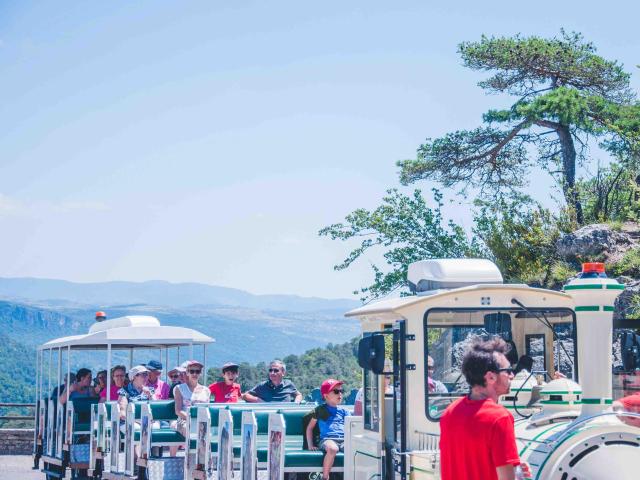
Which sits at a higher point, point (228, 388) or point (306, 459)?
point (228, 388)

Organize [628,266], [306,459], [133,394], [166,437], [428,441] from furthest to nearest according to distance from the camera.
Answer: [628,266] < [133,394] < [166,437] < [306,459] < [428,441]

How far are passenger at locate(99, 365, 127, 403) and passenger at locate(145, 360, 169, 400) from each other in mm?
414

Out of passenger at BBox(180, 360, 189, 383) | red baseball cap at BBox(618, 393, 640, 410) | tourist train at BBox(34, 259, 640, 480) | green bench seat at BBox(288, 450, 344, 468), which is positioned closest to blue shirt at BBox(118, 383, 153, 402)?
passenger at BBox(180, 360, 189, 383)

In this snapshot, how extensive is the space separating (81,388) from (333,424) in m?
8.23

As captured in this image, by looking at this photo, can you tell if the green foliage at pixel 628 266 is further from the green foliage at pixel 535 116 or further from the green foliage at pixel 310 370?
the green foliage at pixel 310 370

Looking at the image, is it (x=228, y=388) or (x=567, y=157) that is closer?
(x=228, y=388)

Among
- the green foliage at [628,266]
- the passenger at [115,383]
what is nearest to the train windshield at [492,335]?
the passenger at [115,383]

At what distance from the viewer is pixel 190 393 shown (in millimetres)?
14219

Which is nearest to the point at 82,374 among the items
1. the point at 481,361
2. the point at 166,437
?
the point at 166,437

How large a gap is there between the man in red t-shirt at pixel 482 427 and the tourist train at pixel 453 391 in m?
1.11

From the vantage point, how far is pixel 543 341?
8211 mm

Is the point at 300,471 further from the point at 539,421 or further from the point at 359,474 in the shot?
the point at 539,421

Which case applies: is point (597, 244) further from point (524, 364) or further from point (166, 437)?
point (524, 364)

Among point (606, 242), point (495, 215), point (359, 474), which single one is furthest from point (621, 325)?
point (495, 215)
